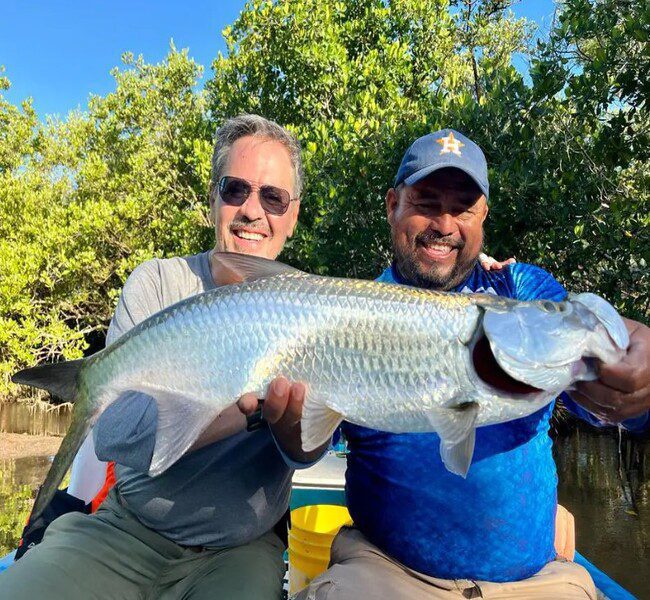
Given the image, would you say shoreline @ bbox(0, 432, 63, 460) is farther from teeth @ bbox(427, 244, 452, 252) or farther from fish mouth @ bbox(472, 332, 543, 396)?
fish mouth @ bbox(472, 332, 543, 396)

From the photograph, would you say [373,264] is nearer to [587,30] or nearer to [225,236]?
[587,30]

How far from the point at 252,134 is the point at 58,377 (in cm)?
159

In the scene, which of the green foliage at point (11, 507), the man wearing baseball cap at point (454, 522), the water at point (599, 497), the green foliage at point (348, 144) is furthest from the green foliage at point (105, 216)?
the man wearing baseball cap at point (454, 522)

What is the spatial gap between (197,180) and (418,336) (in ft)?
54.8

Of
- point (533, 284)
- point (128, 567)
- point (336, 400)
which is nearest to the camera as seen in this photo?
point (336, 400)

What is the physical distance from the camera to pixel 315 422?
2.28 metres

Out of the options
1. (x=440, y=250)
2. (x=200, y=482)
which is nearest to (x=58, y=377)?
(x=200, y=482)

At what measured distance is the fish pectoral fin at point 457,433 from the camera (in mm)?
2150

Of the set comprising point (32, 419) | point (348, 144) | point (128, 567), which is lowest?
point (32, 419)

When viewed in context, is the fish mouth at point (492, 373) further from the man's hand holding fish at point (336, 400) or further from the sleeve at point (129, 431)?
the sleeve at point (129, 431)

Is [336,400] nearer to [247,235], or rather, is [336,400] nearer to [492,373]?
[492,373]

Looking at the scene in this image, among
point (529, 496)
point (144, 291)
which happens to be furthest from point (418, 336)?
point (144, 291)

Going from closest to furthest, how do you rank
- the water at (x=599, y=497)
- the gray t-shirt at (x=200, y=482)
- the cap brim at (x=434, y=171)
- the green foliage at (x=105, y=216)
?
the gray t-shirt at (x=200, y=482)
the cap brim at (x=434, y=171)
the water at (x=599, y=497)
the green foliage at (x=105, y=216)

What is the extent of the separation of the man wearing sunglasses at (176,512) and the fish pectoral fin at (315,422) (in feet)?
0.16
